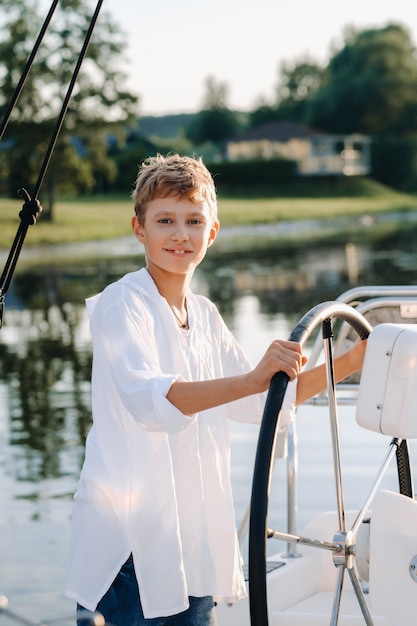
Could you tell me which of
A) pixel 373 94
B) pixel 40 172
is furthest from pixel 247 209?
pixel 40 172

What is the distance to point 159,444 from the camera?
8.16 feet

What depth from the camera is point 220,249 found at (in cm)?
3575

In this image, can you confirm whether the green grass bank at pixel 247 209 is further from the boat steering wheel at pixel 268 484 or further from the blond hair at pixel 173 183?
the boat steering wheel at pixel 268 484

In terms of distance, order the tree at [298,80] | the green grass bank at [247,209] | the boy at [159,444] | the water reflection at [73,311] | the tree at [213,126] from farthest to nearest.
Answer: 1. the tree at [298,80]
2. the tree at [213,126]
3. the green grass bank at [247,209]
4. the water reflection at [73,311]
5. the boy at [159,444]

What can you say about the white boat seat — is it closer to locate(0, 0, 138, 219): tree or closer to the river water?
the river water

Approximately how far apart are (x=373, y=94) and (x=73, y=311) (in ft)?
237

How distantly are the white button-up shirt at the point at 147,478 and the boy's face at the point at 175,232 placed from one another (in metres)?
0.05

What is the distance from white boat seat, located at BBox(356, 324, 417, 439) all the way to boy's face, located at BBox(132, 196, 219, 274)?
381 mm

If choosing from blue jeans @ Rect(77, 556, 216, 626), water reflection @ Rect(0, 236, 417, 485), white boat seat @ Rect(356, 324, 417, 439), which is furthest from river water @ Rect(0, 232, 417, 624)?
white boat seat @ Rect(356, 324, 417, 439)

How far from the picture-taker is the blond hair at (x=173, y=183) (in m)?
2.57

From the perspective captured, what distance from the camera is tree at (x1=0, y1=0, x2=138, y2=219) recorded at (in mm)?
50875

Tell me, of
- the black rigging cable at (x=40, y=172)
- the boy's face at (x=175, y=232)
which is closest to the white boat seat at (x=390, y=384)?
the boy's face at (x=175, y=232)

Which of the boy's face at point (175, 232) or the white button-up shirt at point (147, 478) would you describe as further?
the boy's face at point (175, 232)

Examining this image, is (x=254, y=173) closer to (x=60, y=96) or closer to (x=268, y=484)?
(x=60, y=96)
